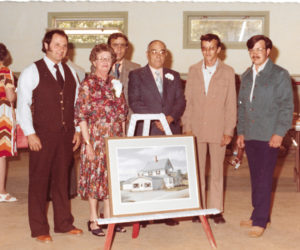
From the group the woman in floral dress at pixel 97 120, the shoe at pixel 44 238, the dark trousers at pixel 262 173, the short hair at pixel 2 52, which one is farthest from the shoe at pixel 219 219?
the short hair at pixel 2 52

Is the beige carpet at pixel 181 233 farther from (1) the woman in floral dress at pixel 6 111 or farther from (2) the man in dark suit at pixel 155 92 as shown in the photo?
(2) the man in dark suit at pixel 155 92

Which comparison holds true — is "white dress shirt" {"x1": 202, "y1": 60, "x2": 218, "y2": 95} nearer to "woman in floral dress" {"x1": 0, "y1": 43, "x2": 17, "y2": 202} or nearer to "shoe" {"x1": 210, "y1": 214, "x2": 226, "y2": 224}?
"shoe" {"x1": 210, "y1": 214, "x2": 226, "y2": 224}

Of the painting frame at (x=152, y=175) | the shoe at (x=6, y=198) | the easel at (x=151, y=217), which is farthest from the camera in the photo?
the shoe at (x=6, y=198)

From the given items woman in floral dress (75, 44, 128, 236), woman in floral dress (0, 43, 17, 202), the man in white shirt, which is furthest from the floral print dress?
woman in floral dress (0, 43, 17, 202)

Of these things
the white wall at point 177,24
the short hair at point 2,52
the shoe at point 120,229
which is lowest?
the shoe at point 120,229

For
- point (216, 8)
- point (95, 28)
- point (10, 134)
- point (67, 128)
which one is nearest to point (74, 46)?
point (95, 28)

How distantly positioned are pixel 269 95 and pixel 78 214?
2048mm

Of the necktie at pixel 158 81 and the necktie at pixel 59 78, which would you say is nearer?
the necktie at pixel 59 78

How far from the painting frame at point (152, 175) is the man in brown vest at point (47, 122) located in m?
0.55

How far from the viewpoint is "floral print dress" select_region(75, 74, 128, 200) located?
11.8 feet

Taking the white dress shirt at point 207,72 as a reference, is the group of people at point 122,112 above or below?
below

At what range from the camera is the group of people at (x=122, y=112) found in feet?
11.6

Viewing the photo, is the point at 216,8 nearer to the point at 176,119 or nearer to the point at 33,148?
A: the point at 176,119

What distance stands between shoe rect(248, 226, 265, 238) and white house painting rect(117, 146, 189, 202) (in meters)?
0.79
